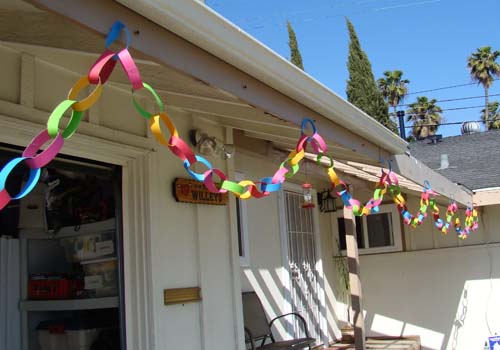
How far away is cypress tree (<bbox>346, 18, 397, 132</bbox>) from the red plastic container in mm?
13292

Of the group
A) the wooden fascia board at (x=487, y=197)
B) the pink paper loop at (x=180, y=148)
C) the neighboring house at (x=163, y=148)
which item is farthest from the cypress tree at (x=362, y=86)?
the pink paper loop at (x=180, y=148)

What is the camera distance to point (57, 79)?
3.00 meters

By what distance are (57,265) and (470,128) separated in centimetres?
983

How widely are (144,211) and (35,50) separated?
1174 mm

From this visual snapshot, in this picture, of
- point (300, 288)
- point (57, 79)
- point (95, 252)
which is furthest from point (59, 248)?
point (300, 288)

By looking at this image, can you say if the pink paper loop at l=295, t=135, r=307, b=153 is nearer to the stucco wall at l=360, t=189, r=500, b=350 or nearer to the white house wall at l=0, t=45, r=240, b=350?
the white house wall at l=0, t=45, r=240, b=350

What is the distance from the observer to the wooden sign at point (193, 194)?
3783mm

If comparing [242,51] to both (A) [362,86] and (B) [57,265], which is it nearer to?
(B) [57,265]

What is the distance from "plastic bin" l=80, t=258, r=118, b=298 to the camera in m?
3.95

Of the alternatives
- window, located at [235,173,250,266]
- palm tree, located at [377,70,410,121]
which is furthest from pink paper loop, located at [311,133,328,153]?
palm tree, located at [377,70,410,121]

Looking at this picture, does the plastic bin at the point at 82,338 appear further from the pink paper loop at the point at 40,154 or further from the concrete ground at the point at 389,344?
the concrete ground at the point at 389,344

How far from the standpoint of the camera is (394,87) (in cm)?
3319

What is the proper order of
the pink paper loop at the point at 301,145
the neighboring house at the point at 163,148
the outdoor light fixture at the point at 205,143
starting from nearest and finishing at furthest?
the neighboring house at the point at 163,148 → the pink paper loop at the point at 301,145 → the outdoor light fixture at the point at 205,143

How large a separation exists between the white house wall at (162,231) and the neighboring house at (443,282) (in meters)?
4.85
